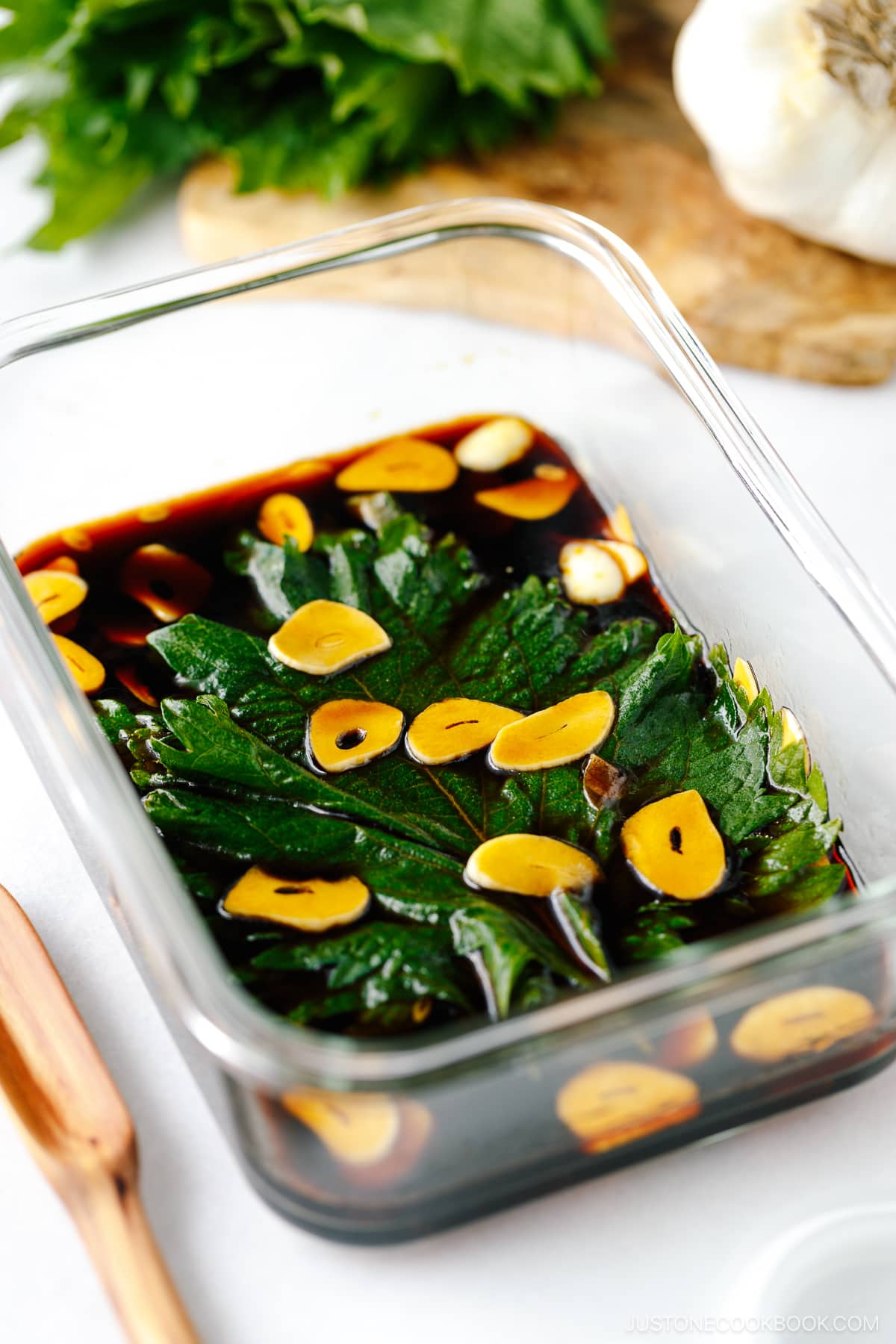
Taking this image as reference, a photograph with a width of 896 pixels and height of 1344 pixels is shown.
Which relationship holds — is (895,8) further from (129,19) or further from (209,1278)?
(209,1278)

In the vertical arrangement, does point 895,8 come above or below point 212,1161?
above

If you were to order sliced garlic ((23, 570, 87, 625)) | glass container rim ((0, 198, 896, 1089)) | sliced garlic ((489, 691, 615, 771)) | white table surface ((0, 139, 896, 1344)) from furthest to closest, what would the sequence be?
sliced garlic ((23, 570, 87, 625)) → sliced garlic ((489, 691, 615, 771)) → white table surface ((0, 139, 896, 1344)) → glass container rim ((0, 198, 896, 1089))

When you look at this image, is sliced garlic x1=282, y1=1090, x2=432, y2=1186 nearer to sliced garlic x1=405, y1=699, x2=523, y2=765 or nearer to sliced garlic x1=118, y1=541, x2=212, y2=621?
sliced garlic x1=405, y1=699, x2=523, y2=765

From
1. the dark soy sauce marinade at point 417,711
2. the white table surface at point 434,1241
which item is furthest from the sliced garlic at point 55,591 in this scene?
the white table surface at point 434,1241

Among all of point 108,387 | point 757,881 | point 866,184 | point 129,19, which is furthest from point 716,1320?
point 129,19

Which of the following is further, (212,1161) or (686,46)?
(686,46)

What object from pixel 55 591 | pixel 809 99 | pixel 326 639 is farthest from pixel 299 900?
pixel 809 99

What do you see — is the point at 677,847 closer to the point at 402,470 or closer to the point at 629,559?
the point at 629,559

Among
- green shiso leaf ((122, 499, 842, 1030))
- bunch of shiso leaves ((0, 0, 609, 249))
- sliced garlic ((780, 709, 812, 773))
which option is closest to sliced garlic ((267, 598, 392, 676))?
green shiso leaf ((122, 499, 842, 1030))
